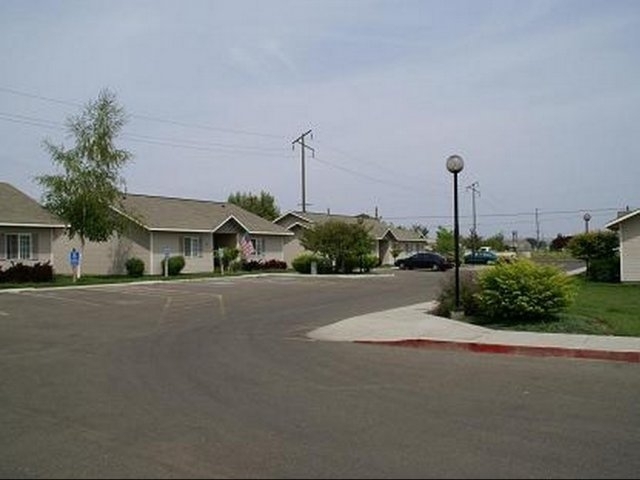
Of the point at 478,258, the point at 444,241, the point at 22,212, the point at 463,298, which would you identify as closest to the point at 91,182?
the point at 22,212

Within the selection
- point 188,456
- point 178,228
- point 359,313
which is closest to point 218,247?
point 178,228

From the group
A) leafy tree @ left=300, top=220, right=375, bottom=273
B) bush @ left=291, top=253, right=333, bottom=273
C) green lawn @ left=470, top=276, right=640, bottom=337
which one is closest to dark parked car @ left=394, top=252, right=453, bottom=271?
leafy tree @ left=300, top=220, right=375, bottom=273

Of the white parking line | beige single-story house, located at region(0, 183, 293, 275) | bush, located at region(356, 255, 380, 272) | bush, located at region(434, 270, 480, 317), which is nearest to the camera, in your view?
bush, located at region(434, 270, 480, 317)

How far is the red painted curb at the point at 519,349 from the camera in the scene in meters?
12.7

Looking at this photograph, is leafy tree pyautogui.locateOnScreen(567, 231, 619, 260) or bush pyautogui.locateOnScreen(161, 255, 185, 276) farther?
bush pyautogui.locateOnScreen(161, 255, 185, 276)

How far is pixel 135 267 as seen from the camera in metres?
42.2

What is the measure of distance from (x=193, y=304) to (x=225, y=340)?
9.48 m

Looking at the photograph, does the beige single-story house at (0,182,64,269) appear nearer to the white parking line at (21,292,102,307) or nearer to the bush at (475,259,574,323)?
the white parking line at (21,292,102,307)

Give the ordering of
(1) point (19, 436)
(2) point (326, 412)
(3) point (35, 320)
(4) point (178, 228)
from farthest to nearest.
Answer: (4) point (178, 228), (3) point (35, 320), (2) point (326, 412), (1) point (19, 436)

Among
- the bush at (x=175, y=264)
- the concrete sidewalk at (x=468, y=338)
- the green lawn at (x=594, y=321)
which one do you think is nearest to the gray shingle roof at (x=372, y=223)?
the bush at (x=175, y=264)

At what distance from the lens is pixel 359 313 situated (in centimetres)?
2152

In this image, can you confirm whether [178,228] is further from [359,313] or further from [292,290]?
[359,313]

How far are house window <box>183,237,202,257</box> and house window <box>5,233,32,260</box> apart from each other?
11396 millimetres

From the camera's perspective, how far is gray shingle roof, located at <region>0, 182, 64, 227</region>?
3594 centimetres
